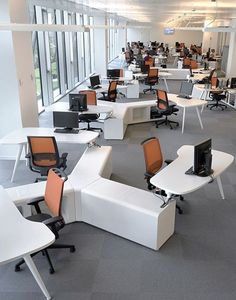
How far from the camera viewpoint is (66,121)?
6055 millimetres

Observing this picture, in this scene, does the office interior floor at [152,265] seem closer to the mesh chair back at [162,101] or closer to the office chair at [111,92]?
the mesh chair back at [162,101]

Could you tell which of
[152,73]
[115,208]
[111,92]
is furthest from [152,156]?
[152,73]

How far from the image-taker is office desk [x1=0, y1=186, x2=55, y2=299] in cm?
290

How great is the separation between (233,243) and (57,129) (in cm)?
360

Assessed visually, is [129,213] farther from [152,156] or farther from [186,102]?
[186,102]

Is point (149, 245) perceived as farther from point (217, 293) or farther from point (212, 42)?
point (212, 42)

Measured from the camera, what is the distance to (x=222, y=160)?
4758 mm

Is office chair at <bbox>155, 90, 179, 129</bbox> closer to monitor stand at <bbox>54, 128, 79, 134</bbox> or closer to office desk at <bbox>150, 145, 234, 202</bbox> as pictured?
monitor stand at <bbox>54, 128, 79, 134</bbox>

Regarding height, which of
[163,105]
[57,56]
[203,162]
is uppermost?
[57,56]

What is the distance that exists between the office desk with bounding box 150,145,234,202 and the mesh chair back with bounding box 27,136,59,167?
1775 mm

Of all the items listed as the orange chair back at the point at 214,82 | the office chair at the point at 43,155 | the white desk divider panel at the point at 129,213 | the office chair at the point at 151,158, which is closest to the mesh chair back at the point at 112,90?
the orange chair back at the point at 214,82

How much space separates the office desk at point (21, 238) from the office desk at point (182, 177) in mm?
1550

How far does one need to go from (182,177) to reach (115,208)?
95 cm

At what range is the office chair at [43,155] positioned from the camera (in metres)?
5.15
